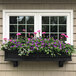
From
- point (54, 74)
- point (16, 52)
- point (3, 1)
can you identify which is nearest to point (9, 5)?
point (3, 1)

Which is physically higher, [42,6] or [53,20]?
[42,6]

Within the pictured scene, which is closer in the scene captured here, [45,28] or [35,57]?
[35,57]

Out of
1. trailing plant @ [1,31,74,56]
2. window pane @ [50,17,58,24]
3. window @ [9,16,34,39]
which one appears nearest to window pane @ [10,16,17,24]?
window @ [9,16,34,39]

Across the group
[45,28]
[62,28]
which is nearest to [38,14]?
[45,28]

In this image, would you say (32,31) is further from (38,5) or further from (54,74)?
(54,74)

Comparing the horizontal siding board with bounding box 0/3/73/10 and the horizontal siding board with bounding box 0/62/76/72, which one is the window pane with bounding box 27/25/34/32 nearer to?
the horizontal siding board with bounding box 0/3/73/10

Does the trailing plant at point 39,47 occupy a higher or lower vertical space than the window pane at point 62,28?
lower

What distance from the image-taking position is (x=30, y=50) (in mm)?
2822

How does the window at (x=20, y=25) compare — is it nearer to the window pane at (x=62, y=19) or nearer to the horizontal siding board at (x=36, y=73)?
the window pane at (x=62, y=19)

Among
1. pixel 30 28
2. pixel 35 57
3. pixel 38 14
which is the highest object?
pixel 38 14

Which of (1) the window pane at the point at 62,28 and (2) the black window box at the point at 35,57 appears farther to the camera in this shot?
(1) the window pane at the point at 62,28

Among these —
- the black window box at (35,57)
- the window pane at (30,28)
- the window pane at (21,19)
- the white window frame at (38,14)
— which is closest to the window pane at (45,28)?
the white window frame at (38,14)

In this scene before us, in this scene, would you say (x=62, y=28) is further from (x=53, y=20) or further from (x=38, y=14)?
(x=38, y=14)

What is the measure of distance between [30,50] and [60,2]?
4.13 ft
